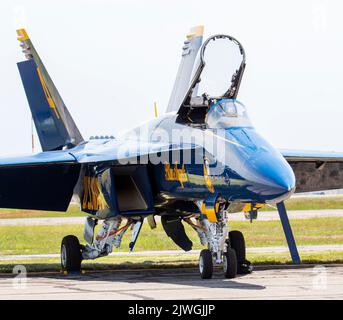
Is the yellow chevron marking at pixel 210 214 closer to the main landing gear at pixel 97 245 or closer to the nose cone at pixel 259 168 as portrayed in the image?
the nose cone at pixel 259 168

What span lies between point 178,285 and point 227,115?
268cm

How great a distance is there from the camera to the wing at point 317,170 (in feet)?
61.5

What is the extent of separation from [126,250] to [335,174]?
7.55m

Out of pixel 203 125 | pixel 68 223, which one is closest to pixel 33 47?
pixel 203 125

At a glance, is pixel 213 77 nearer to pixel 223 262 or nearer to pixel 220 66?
pixel 220 66

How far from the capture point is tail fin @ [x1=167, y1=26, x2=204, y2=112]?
1888 centimetres

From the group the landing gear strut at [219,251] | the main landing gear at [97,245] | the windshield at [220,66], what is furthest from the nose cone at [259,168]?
the main landing gear at [97,245]

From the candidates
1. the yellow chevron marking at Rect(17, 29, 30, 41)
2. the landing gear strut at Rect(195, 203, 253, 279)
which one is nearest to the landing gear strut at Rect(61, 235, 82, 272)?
the landing gear strut at Rect(195, 203, 253, 279)

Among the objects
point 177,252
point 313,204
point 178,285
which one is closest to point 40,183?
point 178,285

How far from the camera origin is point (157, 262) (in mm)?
20250

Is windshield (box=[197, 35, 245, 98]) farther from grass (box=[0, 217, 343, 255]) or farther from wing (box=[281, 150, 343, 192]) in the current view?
grass (box=[0, 217, 343, 255])

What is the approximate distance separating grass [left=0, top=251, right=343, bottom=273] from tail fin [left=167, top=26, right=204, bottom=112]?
10.1 feet

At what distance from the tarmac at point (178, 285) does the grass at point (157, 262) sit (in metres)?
0.97
